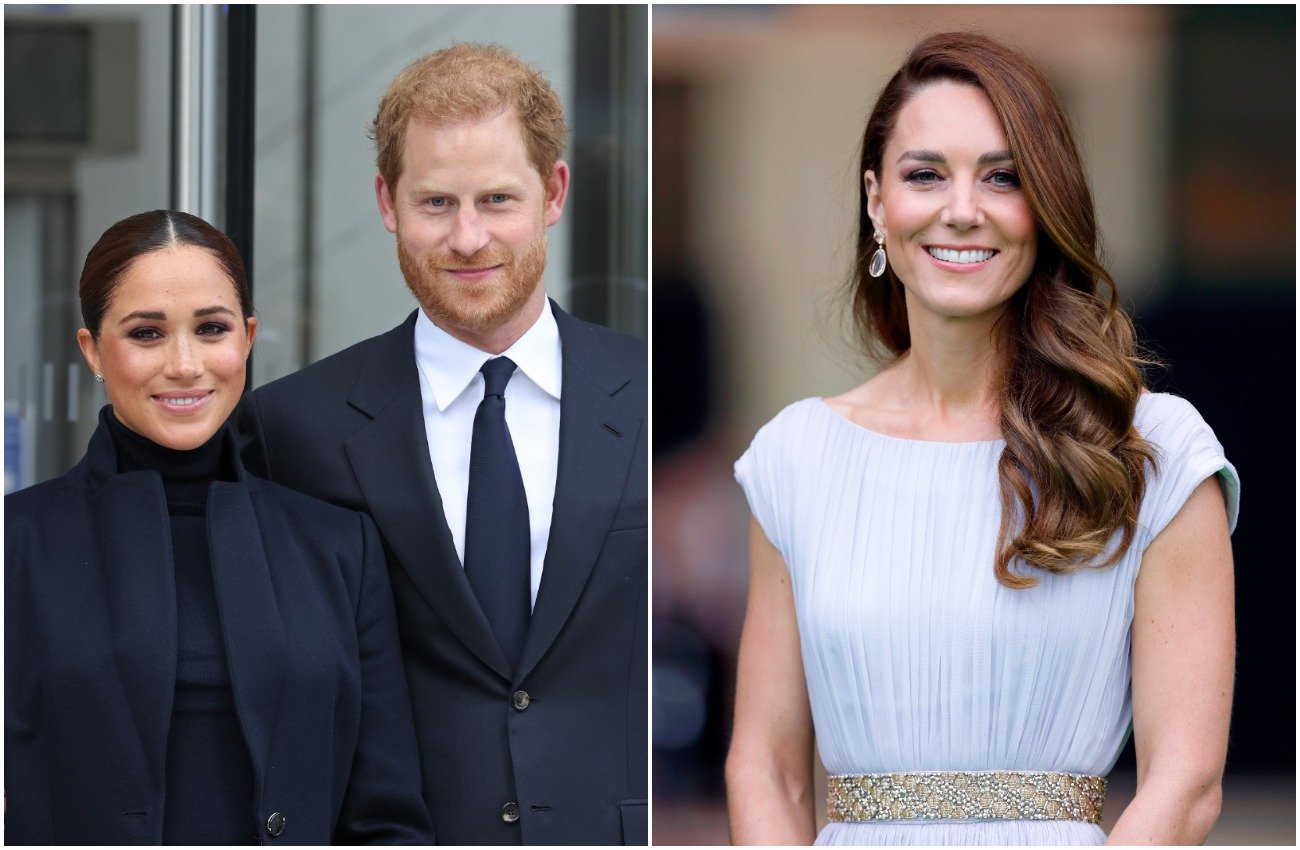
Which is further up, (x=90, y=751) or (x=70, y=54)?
(x=70, y=54)

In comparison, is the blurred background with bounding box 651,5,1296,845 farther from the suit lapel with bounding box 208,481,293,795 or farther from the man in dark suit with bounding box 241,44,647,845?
the suit lapel with bounding box 208,481,293,795

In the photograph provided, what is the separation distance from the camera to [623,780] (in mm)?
3922

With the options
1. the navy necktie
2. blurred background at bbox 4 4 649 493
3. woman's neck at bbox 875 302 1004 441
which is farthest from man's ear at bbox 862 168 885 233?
the navy necktie

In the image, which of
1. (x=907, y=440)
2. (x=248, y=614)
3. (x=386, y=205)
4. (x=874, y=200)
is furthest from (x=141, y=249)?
(x=907, y=440)

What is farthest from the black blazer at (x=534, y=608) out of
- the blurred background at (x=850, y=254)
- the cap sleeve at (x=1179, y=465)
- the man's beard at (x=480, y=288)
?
the cap sleeve at (x=1179, y=465)

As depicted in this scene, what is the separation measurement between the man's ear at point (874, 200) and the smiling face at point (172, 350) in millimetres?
1458

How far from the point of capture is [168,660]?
358 centimetres

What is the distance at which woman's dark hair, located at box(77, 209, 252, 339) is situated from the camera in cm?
378

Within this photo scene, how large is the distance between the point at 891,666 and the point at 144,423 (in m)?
1.72

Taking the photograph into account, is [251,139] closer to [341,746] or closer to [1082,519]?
[341,746]

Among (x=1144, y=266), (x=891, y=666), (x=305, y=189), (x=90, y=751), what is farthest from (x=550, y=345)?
(x=1144, y=266)

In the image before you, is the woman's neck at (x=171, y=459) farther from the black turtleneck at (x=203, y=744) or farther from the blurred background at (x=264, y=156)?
the blurred background at (x=264, y=156)

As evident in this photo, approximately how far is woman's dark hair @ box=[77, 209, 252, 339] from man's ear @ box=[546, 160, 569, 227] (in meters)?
0.73

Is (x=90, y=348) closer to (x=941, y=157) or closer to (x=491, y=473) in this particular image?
(x=491, y=473)
